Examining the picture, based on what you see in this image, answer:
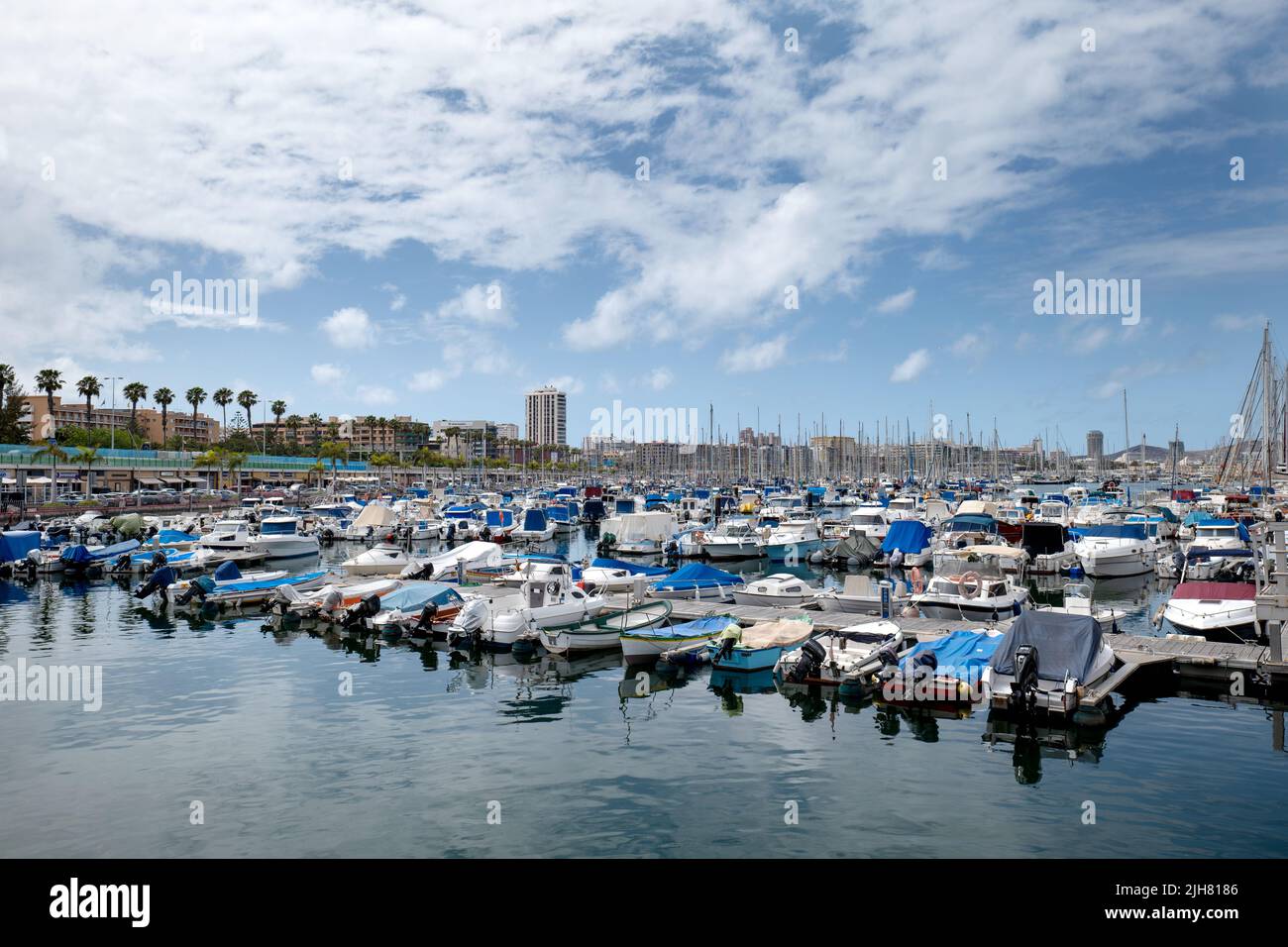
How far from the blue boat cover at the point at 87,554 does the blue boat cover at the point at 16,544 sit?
14.3 ft

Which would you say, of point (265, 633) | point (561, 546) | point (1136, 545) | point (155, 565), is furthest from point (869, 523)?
point (155, 565)

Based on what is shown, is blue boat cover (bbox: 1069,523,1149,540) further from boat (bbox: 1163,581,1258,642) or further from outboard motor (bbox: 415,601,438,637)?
outboard motor (bbox: 415,601,438,637)

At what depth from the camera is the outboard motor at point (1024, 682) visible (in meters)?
23.0

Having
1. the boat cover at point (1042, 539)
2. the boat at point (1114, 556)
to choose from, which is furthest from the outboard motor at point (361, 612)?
the boat at point (1114, 556)

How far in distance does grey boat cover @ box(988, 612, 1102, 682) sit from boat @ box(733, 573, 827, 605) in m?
16.7

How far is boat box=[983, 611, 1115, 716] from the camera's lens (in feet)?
75.4

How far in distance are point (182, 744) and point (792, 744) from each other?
16.1 meters

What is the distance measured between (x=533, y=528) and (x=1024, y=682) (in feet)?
222

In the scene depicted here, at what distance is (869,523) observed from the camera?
74.5 metres

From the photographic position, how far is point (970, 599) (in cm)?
3662

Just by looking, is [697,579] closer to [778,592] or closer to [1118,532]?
[778,592]

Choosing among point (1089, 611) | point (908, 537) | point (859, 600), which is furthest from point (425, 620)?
point (908, 537)
